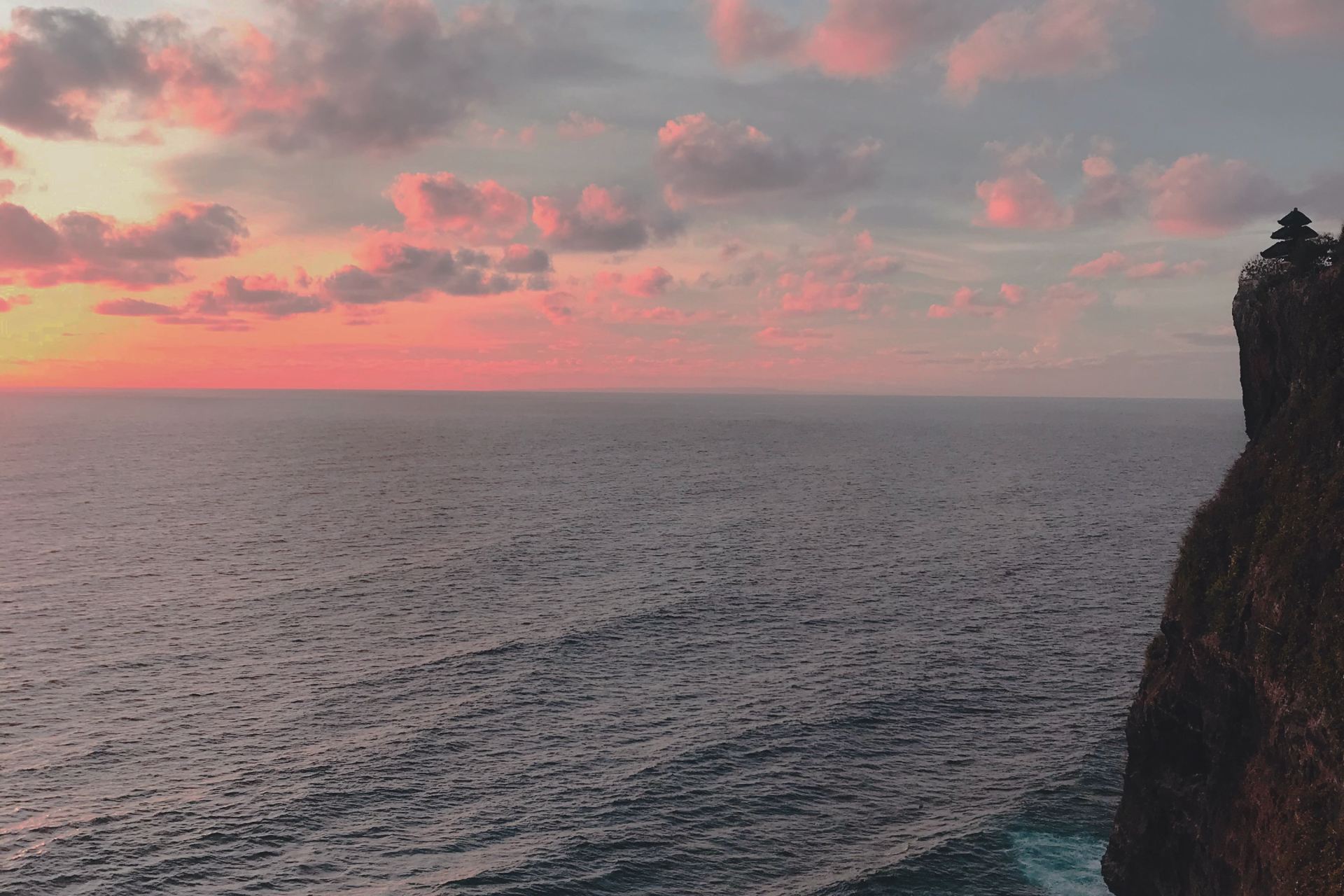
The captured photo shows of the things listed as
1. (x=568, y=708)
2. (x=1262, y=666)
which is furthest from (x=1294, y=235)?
(x=568, y=708)

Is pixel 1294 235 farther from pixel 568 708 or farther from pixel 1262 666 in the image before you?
pixel 568 708

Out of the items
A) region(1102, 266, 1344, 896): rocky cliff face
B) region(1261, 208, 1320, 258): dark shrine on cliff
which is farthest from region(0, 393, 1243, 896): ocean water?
region(1261, 208, 1320, 258): dark shrine on cliff

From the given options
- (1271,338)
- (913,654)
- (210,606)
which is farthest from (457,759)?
(1271,338)

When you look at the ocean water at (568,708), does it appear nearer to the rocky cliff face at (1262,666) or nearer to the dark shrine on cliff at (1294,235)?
the rocky cliff face at (1262,666)

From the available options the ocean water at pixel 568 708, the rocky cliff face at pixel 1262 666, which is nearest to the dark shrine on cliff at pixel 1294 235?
the rocky cliff face at pixel 1262 666

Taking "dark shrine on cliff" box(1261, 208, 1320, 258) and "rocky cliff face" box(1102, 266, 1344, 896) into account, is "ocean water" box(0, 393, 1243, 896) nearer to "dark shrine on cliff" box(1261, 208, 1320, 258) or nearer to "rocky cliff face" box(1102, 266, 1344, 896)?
"rocky cliff face" box(1102, 266, 1344, 896)

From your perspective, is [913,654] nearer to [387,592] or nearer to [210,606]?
[387,592]
